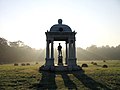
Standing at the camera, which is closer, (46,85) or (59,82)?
(46,85)

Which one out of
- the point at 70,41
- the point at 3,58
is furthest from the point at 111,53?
the point at 70,41

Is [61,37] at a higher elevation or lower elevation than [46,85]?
higher

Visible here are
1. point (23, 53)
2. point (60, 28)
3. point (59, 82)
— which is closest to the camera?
point (59, 82)

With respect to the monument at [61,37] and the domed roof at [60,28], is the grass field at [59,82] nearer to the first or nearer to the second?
the monument at [61,37]

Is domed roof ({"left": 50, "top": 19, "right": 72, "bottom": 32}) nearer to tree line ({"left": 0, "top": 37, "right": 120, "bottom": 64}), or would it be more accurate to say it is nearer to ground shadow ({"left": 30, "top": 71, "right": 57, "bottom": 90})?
ground shadow ({"left": 30, "top": 71, "right": 57, "bottom": 90})

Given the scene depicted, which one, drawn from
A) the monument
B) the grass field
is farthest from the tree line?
the grass field

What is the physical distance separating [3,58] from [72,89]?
2763 inches

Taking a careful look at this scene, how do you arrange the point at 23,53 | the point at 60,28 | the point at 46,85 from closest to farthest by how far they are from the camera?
1. the point at 46,85
2. the point at 60,28
3. the point at 23,53

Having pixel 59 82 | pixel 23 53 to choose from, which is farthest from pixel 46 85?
pixel 23 53

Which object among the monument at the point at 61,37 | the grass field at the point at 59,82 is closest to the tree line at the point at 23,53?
the monument at the point at 61,37

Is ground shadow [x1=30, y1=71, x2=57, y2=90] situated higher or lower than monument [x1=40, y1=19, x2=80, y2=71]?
lower

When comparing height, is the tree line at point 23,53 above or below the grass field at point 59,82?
above

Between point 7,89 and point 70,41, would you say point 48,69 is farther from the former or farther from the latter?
point 7,89

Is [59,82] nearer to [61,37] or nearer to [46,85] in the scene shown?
[46,85]
